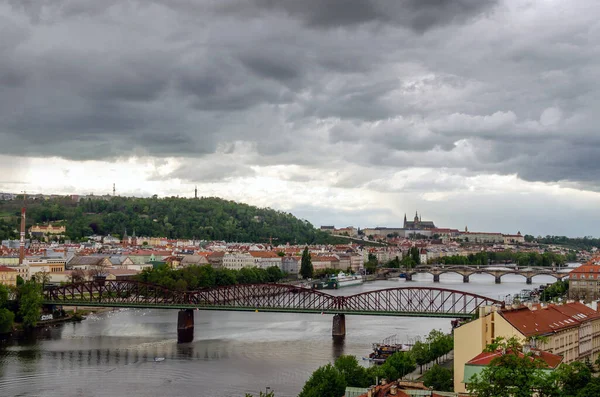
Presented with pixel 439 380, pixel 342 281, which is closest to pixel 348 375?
pixel 439 380

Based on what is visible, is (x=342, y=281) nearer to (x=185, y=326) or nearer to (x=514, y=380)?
(x=185, y=326)

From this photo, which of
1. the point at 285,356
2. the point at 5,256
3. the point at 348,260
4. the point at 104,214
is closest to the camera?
the point at 285,356

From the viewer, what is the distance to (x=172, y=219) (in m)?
162

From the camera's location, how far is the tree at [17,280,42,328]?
49469mm

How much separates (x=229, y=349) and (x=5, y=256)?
Answer: 164 ft

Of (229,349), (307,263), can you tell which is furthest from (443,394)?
(307,263)

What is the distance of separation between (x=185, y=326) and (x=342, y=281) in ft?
163

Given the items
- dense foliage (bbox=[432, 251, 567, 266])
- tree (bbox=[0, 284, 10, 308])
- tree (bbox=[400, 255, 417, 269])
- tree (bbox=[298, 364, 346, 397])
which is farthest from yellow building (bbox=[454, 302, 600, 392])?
dense foliage (bbox=[432, 251, 567, 266])

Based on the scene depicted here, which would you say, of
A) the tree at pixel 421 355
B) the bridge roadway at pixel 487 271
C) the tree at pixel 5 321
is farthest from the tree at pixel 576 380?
the bridge roadway at pixel 487 271

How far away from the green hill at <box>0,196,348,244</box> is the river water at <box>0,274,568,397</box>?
291 ft

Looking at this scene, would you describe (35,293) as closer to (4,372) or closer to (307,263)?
(4,372)

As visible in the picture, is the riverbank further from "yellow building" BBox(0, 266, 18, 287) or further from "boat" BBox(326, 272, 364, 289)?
"boat" BBox(326, 272, 364, 289)

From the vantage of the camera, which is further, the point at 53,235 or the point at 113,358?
the point at 53,235

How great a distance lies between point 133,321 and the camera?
182ft
